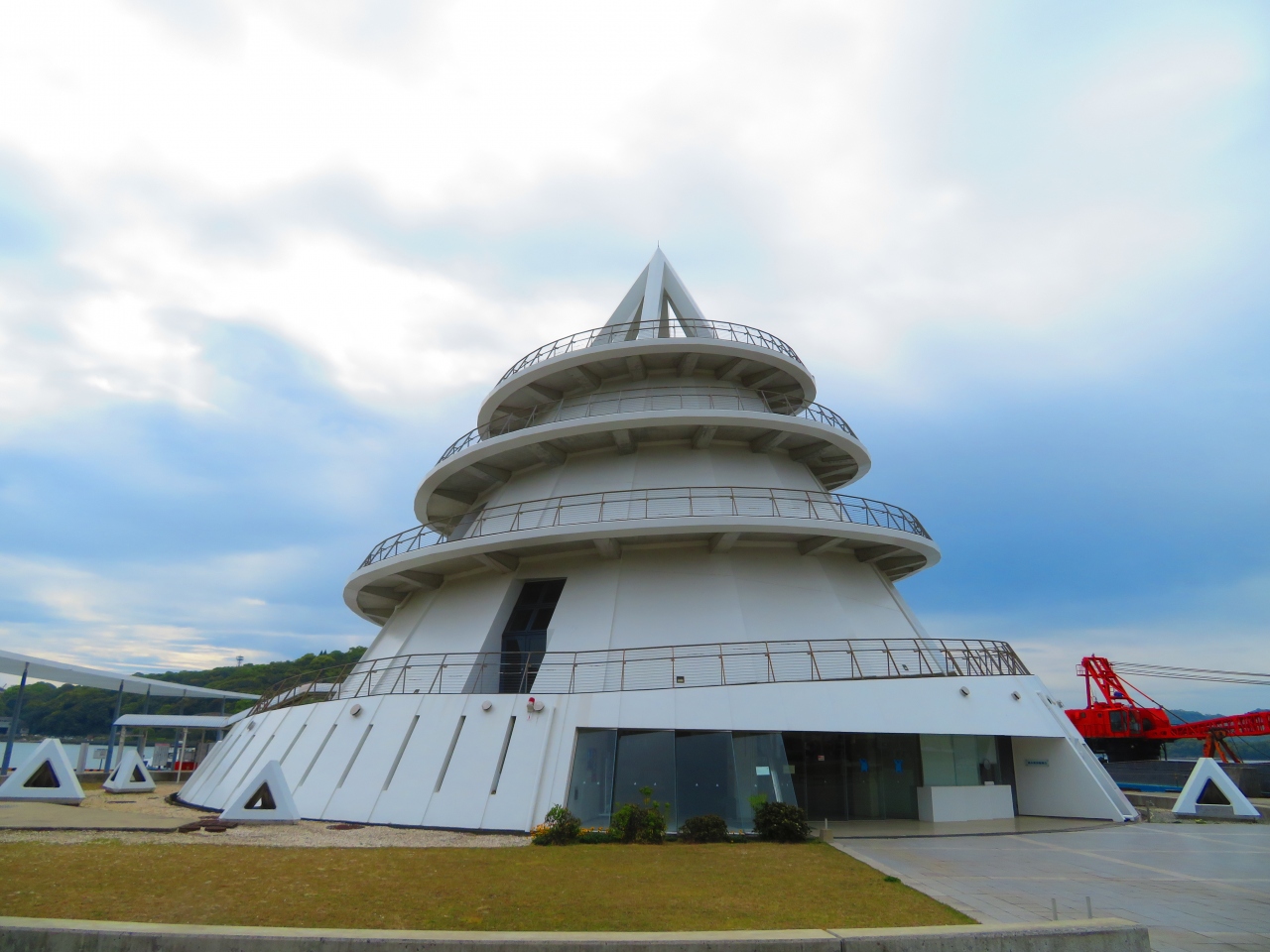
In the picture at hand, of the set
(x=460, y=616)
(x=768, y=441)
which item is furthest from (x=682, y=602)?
(x=460, y=616)

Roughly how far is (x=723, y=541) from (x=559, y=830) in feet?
32.8

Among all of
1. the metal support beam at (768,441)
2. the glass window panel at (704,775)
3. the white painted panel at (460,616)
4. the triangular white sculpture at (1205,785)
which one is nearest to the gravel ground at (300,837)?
the glass window panel at (704,775)

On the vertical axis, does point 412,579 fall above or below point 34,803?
above

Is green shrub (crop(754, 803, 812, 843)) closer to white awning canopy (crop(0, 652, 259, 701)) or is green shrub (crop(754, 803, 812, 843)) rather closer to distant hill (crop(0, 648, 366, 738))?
white awning canopy (crop(0, 652, 259, 701))

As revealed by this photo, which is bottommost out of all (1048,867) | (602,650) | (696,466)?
(1048,867)

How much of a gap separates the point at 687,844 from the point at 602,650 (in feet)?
18.9

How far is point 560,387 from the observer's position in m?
29.4

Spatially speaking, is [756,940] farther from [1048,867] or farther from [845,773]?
[845,773]

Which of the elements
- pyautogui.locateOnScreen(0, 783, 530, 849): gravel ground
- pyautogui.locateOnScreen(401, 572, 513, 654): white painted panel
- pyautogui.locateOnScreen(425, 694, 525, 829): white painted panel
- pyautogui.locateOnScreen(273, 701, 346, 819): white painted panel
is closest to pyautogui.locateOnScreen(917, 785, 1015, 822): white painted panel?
pyautogui.locateOnScreen(0, 783, 530, 849): gravel ground

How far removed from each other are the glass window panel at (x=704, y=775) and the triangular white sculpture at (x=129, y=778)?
26.0m

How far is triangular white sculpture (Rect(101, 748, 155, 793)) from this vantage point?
3066cm

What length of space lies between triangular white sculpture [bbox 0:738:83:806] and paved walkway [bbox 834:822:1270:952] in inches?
909

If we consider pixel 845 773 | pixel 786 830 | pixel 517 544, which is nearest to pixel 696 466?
pixel 517 544

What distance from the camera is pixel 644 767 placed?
17.8 metres
